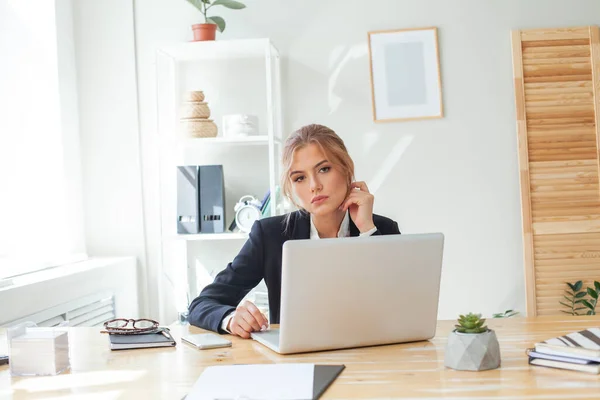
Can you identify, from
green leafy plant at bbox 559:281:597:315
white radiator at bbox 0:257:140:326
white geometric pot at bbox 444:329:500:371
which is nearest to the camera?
white geometric pot at bbox 444:329:500:371

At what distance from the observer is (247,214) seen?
13.1 ft

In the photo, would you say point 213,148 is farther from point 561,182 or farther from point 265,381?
point 265,381

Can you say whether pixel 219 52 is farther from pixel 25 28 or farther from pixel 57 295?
pixel 57 295

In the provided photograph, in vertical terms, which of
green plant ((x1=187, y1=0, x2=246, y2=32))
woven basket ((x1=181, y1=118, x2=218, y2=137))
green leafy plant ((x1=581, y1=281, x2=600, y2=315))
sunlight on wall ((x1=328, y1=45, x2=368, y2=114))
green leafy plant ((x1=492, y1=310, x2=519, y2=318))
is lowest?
green leafy plant ((x1=492, y1=310, x2=519, y2=318))

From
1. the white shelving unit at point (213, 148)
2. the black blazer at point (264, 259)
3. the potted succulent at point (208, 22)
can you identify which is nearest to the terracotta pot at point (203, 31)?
the potted succulent at point (208, 22)

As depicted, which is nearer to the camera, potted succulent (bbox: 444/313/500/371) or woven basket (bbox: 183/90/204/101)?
potted succulent (bbox: 444/313/500/371)

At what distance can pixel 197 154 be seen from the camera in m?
4.30

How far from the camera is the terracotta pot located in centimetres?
400

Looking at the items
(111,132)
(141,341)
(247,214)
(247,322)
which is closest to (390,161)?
(247,214)

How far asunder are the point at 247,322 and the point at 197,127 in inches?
79.2

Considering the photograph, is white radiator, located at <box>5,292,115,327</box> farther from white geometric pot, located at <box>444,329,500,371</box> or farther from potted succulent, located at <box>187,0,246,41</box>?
white geometric pot, located at <box>444,329,500,371</box>

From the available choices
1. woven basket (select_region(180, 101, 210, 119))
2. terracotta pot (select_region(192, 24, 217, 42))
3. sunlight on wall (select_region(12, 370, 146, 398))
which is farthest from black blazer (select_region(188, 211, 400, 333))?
terracotta pot (select_region(192, 24, 217, 42))

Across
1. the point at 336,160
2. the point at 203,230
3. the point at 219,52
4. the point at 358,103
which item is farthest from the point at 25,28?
the point at 336,160

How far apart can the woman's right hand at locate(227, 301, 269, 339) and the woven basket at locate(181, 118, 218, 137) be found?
6.38 feet
